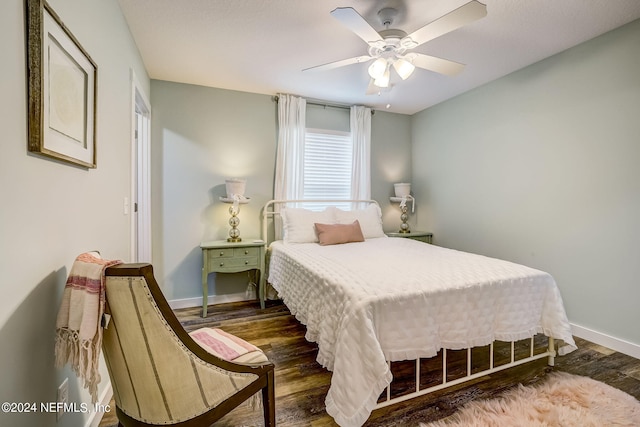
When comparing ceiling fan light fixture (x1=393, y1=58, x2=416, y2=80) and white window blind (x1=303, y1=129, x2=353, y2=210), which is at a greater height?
ceiling fan light fixture (x1=393, y1=58, x2=416, y2=80)

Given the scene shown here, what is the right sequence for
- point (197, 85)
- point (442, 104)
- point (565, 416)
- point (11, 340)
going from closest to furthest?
1. point (11, 340)
2. point (565, 416)
3. point (197, 85)
4. point (442, 104)

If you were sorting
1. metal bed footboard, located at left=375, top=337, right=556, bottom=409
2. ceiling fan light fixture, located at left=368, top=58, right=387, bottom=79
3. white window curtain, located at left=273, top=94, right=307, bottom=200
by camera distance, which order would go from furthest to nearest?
white window curtain, located at left=273, top=94, right=307, bottom=200 → ceiling fan light fixture, located at left=368, top=58, right=387, bottom=79 → metal bed footboard, located at left=375, top=337, right=556, bottom=409

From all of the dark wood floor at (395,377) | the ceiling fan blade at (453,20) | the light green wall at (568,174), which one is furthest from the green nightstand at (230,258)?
the light green wall at (568,174)

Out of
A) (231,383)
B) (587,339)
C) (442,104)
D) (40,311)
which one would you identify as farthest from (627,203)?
(40,311)

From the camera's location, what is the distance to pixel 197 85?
3.38m

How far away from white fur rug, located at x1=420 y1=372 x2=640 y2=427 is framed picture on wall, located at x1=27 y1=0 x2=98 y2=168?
2.13m

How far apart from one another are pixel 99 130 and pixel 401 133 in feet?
12.7

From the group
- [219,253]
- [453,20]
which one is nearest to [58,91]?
[453,20]

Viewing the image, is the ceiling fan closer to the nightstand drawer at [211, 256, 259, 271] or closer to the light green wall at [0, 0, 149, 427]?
the light green wall at [0, 0, 149, 427]

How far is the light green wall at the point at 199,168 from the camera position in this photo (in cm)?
327

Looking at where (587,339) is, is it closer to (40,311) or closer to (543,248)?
(543,248)

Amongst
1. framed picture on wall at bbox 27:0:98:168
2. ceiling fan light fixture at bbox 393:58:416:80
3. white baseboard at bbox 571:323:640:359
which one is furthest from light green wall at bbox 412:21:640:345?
framed picture on wall at bbox 27:0:98:168

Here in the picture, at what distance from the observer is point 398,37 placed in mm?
1963

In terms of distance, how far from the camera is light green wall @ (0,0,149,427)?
0.87 meters
